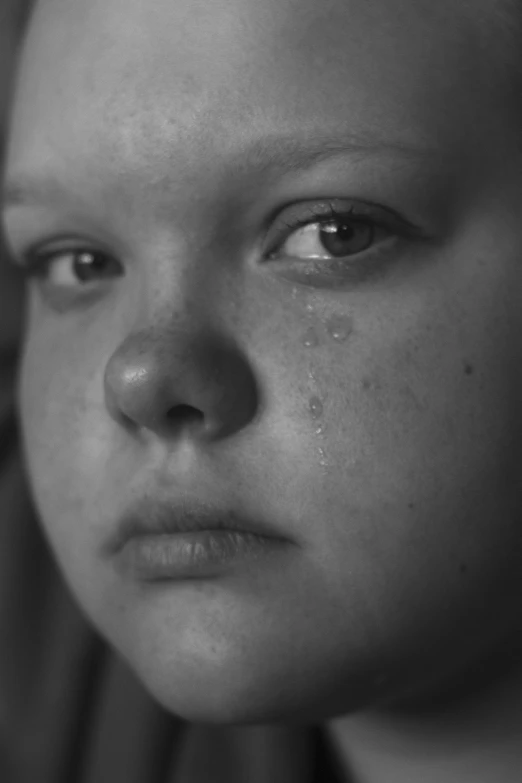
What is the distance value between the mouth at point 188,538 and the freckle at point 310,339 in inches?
4.8

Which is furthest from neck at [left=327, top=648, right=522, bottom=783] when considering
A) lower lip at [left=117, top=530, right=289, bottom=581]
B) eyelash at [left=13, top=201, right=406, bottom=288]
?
eyelash at [left=13, top=201, right=406, bottom=288]

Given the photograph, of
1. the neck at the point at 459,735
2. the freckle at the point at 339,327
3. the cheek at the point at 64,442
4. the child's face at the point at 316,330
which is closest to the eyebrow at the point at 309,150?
the child's face at the point at 316,330

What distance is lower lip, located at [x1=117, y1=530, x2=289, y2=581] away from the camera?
30.7 inches

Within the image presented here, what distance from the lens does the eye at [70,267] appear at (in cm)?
94

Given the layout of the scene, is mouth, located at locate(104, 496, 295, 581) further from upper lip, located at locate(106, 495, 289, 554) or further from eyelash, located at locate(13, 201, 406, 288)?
eyelash, located at locate(13, 201, 406, 288)

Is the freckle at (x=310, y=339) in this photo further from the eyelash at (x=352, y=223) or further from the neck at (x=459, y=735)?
Result: the neck at (x=459, y=735)

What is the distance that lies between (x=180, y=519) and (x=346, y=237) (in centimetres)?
23

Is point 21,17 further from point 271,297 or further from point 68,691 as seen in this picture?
point 68,691

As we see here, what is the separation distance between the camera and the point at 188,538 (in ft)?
2.61

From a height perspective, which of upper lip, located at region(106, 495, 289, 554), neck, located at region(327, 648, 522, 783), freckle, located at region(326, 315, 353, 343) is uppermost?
freckle, located at region(326, 315, 353, 343)

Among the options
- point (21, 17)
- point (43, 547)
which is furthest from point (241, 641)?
point (21, 17)

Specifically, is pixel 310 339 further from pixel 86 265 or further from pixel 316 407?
pixel 86 265

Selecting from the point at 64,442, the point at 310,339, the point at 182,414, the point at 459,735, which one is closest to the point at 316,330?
the point at 310,339

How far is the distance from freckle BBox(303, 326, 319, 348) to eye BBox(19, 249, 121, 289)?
8.4 inches
